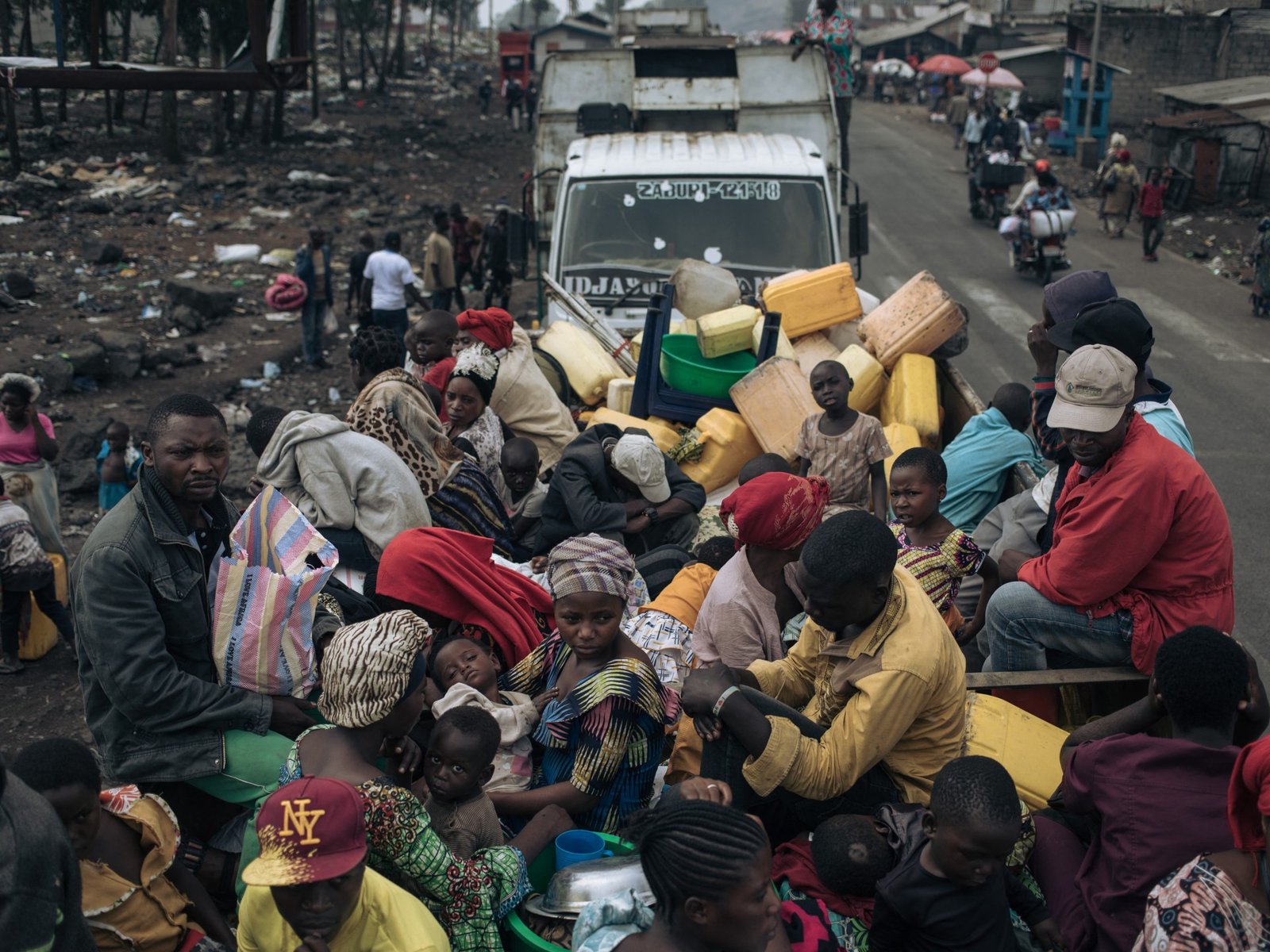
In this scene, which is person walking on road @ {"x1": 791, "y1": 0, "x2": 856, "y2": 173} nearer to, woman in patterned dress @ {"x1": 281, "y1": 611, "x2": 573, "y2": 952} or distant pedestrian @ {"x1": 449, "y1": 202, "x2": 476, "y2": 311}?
distant pedestrian @ {"x1": 449, "y1": 202, "x2": 476, "y2": 311}

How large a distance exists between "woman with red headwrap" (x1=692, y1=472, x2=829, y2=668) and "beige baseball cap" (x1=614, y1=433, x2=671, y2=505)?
117cm

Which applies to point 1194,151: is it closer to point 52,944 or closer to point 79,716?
point 79,716

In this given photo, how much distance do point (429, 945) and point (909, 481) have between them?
2621mm

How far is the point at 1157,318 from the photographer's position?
1431cm

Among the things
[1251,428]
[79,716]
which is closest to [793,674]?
[79,716]

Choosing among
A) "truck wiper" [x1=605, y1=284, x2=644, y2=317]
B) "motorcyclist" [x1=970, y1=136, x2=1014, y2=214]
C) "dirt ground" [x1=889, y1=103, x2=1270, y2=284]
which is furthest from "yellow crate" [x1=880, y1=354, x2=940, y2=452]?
"motorcyclist" [x1=970, y1=136, x2=1014, y2=214]

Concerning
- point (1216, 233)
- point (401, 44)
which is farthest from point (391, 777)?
point (401, 44)

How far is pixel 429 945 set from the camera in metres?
2.49

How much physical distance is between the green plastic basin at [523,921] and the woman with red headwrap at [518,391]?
3050 mm

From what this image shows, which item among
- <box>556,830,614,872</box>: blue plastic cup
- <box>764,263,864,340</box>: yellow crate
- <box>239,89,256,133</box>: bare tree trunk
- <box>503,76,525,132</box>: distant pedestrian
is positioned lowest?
<box>556,830,614,872</box>: blue plastic cup

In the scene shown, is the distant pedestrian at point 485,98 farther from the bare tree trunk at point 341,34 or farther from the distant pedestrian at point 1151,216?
the distant pedestrian at point 1151,216

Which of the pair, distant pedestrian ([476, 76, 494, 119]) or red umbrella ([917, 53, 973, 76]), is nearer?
red umbrella ([917, 53, 973, 76])

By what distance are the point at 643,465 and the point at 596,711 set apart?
1955 millimetres

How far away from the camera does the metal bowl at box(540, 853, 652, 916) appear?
2781 mm
